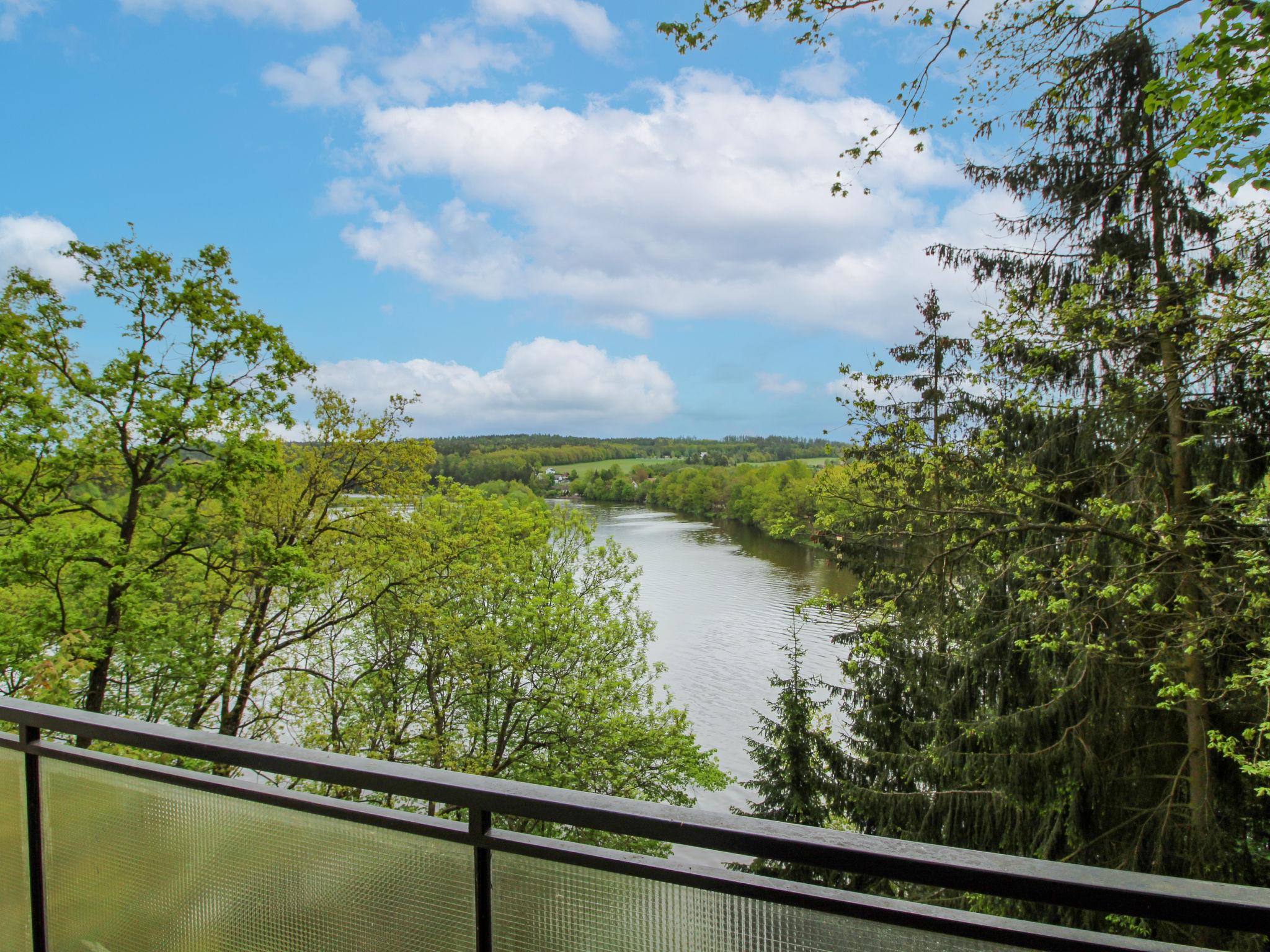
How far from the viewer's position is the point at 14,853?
5.55ft

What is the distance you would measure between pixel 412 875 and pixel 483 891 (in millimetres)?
140

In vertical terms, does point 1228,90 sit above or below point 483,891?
above

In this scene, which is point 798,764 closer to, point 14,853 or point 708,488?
point 14,853

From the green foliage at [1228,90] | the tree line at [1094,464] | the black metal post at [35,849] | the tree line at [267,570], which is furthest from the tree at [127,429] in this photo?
the green foliage at [1228,90]

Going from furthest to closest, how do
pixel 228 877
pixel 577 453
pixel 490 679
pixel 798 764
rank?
pixel 577 453, pixel 490 679, pixel 798 764, pixel 228 877

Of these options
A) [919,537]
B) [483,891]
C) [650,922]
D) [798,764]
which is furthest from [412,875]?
[798,764]

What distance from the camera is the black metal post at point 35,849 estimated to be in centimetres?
161

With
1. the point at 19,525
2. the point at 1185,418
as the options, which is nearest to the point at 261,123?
the point at 19,525

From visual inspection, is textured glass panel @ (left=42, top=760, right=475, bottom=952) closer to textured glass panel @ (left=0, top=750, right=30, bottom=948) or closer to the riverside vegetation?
textured glass panel @ (left=0, top=750, right=30, bottom=948)

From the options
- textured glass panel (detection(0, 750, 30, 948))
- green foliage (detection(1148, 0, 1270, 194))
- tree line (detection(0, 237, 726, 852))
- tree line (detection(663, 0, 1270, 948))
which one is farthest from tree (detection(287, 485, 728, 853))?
green foliage (detection(1148, 0, 1270, 194))

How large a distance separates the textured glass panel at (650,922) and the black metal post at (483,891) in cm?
1

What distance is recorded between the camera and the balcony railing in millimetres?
795

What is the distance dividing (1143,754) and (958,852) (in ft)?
25.5

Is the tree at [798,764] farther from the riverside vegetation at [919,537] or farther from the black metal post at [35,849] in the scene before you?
the black metal post at [35,849]
